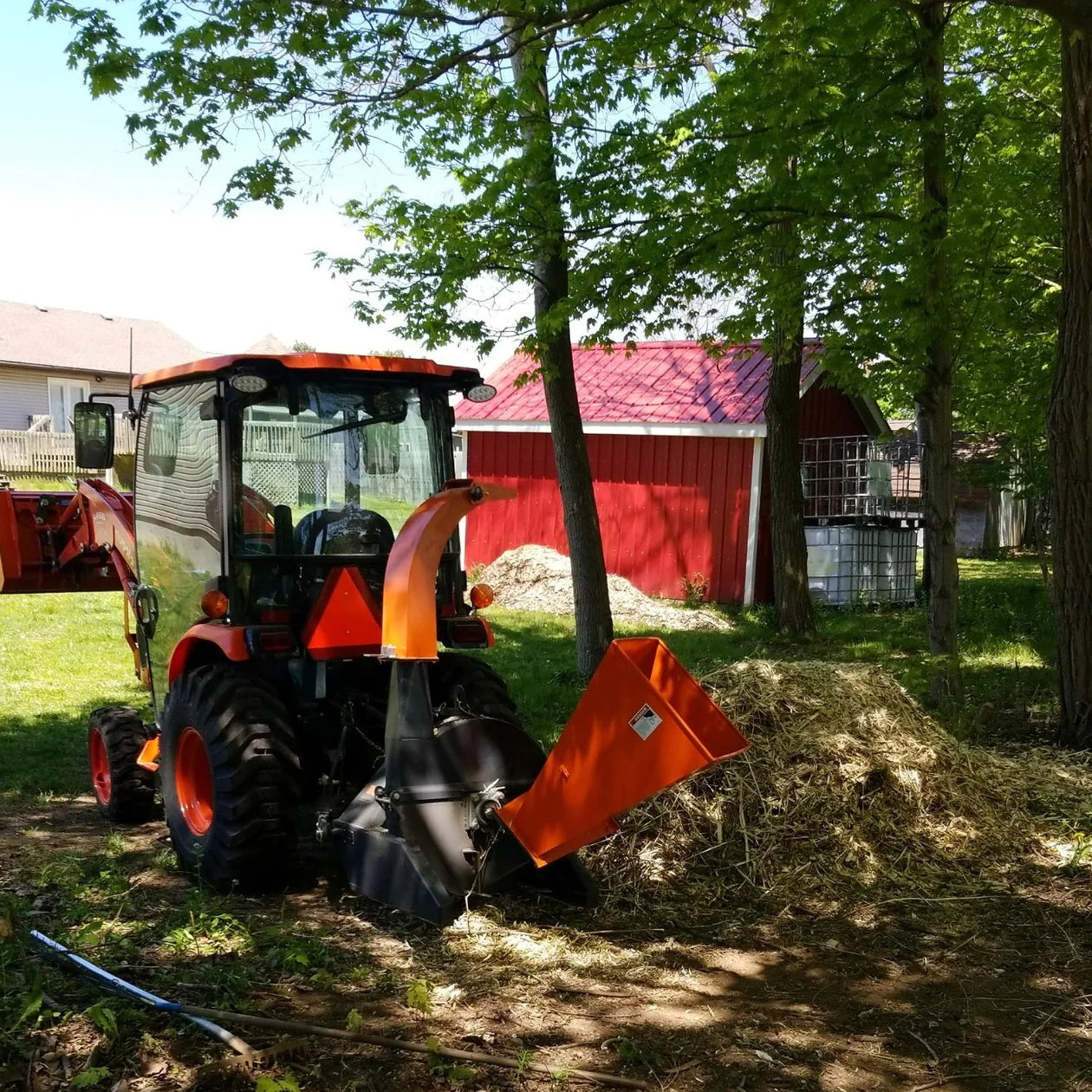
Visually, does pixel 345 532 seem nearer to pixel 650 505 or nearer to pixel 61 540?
pixel 61 540

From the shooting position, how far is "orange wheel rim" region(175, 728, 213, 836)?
18.4 ft

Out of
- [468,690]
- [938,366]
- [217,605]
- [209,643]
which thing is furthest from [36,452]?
[468,690]

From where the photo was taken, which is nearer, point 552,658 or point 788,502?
point 552,658

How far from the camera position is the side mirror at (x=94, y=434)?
20.5 ft

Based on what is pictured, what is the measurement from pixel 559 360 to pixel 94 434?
14.7 feet

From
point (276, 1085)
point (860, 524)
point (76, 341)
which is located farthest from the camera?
point (76, 341)

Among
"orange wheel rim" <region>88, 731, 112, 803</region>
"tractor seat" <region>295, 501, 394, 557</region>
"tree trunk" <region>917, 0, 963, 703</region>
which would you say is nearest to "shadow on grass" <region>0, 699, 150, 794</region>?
"orange wheel rim" <region>88, 731, 112, 803</region>

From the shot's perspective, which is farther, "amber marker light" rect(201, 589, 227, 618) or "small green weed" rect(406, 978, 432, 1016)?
"amber marker light" rect(201, 589, 227, 618)

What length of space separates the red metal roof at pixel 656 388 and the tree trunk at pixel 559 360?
6.98 meters

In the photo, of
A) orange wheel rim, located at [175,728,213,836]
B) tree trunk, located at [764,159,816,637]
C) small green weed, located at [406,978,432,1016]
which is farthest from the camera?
tree trunk, located at [764,159,816,637]

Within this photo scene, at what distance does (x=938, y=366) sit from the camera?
8.94 m

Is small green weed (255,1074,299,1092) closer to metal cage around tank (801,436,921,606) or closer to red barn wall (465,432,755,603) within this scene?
metal cage around tank (801,436,921,606)

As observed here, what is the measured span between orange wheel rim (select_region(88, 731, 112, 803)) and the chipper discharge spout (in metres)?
2.45

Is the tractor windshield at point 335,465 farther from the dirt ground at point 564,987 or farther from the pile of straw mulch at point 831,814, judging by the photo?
the pile of straw mulch at point 831,814
